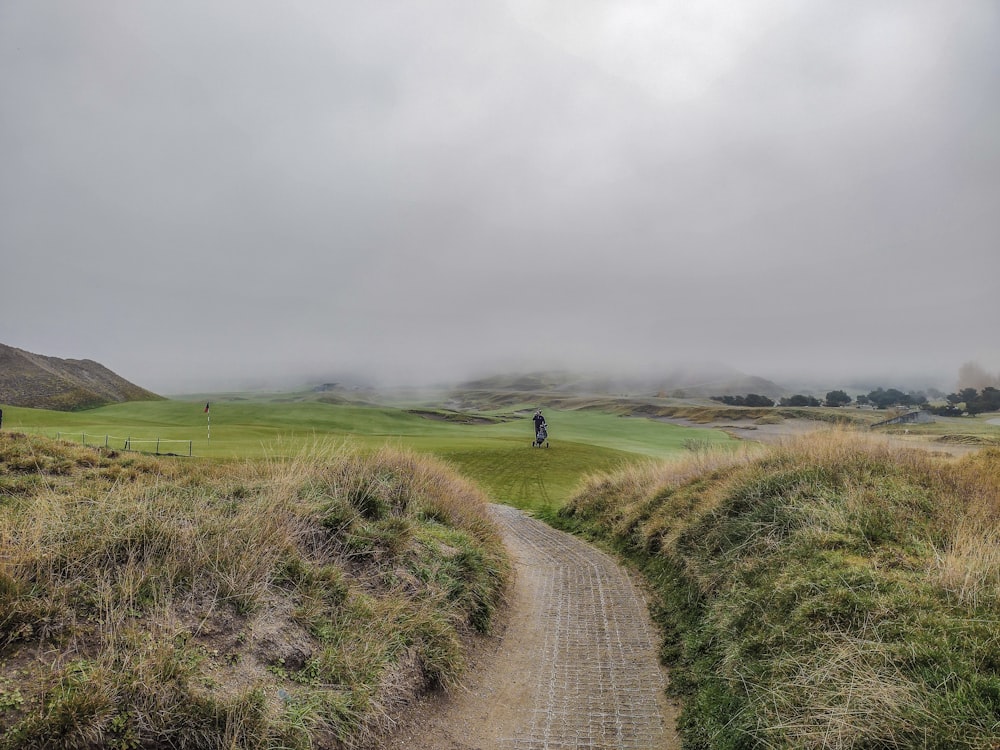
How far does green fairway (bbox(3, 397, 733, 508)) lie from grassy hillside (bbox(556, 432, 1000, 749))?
312 inches

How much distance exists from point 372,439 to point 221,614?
28.6 m

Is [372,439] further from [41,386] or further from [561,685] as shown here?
[41,386]

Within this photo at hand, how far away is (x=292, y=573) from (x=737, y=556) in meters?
6.24

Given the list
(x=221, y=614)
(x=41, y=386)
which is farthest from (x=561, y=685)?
(x=41, y=386)

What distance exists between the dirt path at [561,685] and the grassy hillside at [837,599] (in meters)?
0.44

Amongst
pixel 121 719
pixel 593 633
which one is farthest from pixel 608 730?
pixel 121 719

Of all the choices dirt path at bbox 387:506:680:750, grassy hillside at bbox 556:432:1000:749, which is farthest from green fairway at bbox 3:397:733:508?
→ grassy hillside at bbox 556:432:1000:749

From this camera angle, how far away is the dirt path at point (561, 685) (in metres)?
4.92

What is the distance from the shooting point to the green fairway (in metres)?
20.7

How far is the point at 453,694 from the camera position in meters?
5.62

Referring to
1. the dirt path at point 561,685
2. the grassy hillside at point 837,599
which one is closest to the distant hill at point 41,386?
the dirt path at point 561,685

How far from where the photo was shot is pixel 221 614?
4672 mm

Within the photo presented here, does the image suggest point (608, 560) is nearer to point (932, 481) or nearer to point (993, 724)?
point (932, 481)

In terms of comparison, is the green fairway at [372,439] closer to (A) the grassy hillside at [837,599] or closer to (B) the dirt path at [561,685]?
(B) the dirt path at [561,685]
